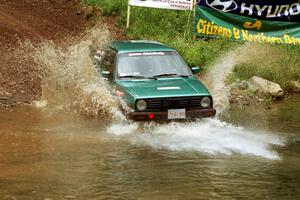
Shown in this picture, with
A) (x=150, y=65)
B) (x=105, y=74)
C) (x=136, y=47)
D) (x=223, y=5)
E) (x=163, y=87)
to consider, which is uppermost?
(x=223, y=5)

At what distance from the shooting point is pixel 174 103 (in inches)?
403

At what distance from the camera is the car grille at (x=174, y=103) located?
33.3ft

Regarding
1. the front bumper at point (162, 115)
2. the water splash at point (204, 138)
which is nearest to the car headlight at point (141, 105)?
the front bumper at point (162, 115)

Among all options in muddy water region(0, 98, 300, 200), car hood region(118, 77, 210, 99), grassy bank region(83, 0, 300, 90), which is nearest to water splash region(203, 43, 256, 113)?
grassy bank region(83, 0, 300, 90)

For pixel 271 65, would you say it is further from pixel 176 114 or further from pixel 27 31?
pixel 27 31

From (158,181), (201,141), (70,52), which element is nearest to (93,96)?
(201,141)

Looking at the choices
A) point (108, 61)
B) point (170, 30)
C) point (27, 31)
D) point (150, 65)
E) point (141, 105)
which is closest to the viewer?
point (141, 105)

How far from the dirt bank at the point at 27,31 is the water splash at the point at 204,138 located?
12.6ft

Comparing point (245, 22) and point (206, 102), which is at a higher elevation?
point (245, 22)

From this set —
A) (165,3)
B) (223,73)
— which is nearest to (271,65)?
(223,73)

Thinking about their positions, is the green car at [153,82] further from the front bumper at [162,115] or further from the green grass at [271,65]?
the green grass at [271,65]

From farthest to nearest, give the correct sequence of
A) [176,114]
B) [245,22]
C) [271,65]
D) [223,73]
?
[245,22]
[271,65]
[223,73]
[176,114]

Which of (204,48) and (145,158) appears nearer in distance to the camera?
(145,158)

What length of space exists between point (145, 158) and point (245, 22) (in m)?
9.22
